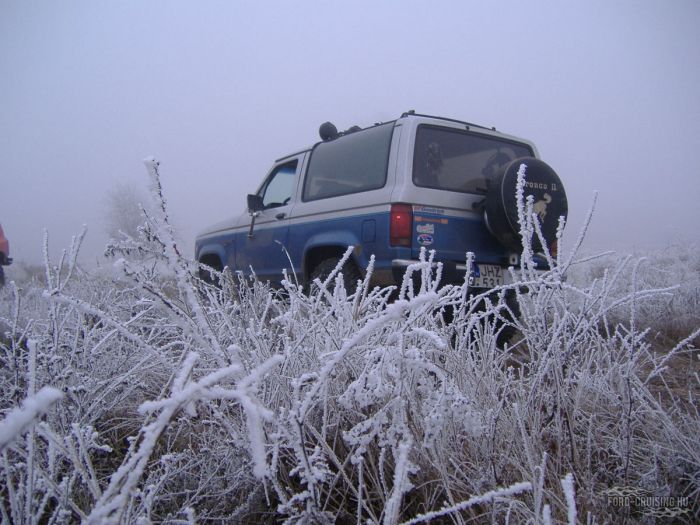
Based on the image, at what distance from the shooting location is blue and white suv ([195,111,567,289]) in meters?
2.89

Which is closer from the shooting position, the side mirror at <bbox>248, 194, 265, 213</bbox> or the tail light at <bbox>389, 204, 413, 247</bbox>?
the tail light at <bbox>389, 204, 413, 247</bbox>

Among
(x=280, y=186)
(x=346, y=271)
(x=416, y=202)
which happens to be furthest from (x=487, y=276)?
(x=280, y=186)

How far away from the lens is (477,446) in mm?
1065

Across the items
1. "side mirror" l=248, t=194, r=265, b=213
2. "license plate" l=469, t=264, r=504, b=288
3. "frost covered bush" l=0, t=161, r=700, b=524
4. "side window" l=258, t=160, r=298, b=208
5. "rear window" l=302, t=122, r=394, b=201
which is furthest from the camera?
"side window" l=258, t=160, r=298, b=208

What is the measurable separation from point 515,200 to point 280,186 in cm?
265

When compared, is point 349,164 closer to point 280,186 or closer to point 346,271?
point 346,271

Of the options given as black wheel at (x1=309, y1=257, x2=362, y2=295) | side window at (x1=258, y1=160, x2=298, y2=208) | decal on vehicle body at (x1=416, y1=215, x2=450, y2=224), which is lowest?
black wheel at (x1=309, y1=257, x2=362, y2=295)

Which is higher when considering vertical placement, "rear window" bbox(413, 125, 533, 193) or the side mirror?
"rear window" bbox(413, 125, 533, 193)

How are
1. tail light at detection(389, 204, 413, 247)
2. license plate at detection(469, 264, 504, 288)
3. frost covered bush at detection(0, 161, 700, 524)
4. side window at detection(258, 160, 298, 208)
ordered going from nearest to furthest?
frost covered bush at detection(0, 161, 700, 524) < tail light at detection(389, 204, 413, 247) < license plate at detection(469, 264, 504, 288) < side window at detection(258, 160, 298, 208)

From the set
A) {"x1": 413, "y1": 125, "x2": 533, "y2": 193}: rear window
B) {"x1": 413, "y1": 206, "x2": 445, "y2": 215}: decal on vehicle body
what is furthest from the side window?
{"x1": 413, "y1": 206, "x2": 445, "y2": 215}: decal on vehicle body

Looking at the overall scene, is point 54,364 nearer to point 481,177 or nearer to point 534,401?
point 534,401

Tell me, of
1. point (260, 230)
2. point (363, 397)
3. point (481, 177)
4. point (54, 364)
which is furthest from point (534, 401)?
point (260, 230)

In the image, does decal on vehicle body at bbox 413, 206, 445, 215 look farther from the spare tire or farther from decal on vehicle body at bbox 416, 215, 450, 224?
the spare tire

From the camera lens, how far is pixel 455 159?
326cm
